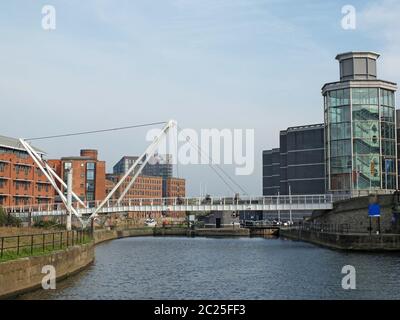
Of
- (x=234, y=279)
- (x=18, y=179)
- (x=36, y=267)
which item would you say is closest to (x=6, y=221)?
(x=36, y=267)

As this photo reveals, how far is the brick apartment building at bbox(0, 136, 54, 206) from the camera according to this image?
122938 mm

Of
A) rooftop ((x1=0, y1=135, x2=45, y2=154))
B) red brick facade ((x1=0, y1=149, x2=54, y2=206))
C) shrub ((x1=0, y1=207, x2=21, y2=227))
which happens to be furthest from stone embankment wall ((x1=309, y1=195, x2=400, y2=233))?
rooftop ((x1=0, y1=135, x2=45, y2=154))

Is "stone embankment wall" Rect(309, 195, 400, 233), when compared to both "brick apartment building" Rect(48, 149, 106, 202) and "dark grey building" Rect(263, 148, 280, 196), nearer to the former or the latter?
"dark grey building" Rect(263, 148, 280, 196)

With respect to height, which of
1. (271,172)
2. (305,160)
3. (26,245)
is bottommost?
(26,245)

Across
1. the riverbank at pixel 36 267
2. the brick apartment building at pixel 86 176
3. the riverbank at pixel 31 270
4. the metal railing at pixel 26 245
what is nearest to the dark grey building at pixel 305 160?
the brick apartment building at pixel 86 176

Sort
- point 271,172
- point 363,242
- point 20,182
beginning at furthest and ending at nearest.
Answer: point 271,172
point 20,182
point 363,242

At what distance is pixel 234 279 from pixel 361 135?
2850 inches

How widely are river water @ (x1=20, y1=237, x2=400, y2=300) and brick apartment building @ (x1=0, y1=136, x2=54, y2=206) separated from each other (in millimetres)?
68991

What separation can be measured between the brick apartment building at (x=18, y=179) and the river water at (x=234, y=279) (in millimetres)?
68991

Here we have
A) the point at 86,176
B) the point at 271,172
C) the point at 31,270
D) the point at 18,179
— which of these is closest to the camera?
the point at 31,270

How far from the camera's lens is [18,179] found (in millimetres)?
127188

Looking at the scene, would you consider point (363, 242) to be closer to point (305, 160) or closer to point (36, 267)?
point (36, 267)
